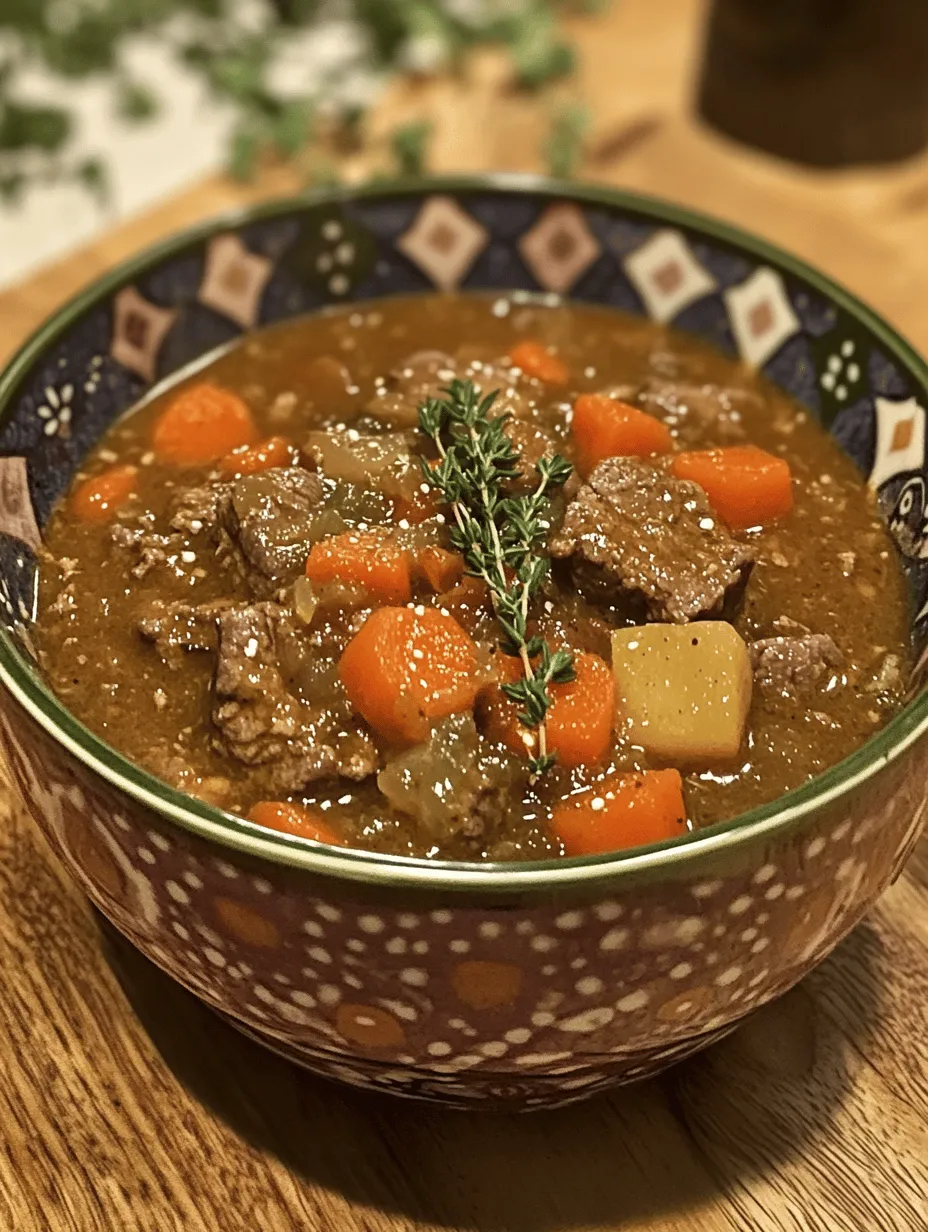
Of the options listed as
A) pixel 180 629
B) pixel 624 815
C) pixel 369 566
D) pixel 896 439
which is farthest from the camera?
pixel 896 439

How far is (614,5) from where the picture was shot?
4.99 metres

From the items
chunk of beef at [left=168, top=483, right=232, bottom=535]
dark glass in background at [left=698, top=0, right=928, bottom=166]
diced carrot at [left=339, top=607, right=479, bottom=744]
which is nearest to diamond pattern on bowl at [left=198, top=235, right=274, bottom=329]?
chunk of beef at [left=168, top=483, right=232, bottom=535]

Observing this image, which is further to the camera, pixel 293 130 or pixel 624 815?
pixel 293 130

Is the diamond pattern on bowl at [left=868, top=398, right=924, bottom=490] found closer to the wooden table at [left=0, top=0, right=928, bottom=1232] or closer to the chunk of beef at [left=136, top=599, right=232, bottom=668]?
the wooden table at [left=0, top=0, right=928, bottom=1232]

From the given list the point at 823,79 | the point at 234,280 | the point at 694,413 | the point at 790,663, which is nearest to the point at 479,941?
the point at 790,663

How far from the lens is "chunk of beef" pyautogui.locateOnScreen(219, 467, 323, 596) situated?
6.86ft

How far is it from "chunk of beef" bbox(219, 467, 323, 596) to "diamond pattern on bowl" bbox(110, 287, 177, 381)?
55cm

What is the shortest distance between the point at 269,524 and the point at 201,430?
51 centimetres

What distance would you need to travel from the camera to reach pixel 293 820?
182 cm

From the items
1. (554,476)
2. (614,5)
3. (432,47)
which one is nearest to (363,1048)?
(554,476)

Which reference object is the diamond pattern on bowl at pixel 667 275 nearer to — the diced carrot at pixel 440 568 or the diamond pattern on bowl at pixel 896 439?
the diamond pattern on bowl at pixel 896 439

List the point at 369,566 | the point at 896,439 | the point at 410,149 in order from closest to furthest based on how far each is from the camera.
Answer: the point at 369,566 < the point at 896,439 < the point at 410,149

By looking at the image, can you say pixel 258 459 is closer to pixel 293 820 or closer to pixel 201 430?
pixel 201 430

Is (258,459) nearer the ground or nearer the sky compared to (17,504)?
nearer the sky
